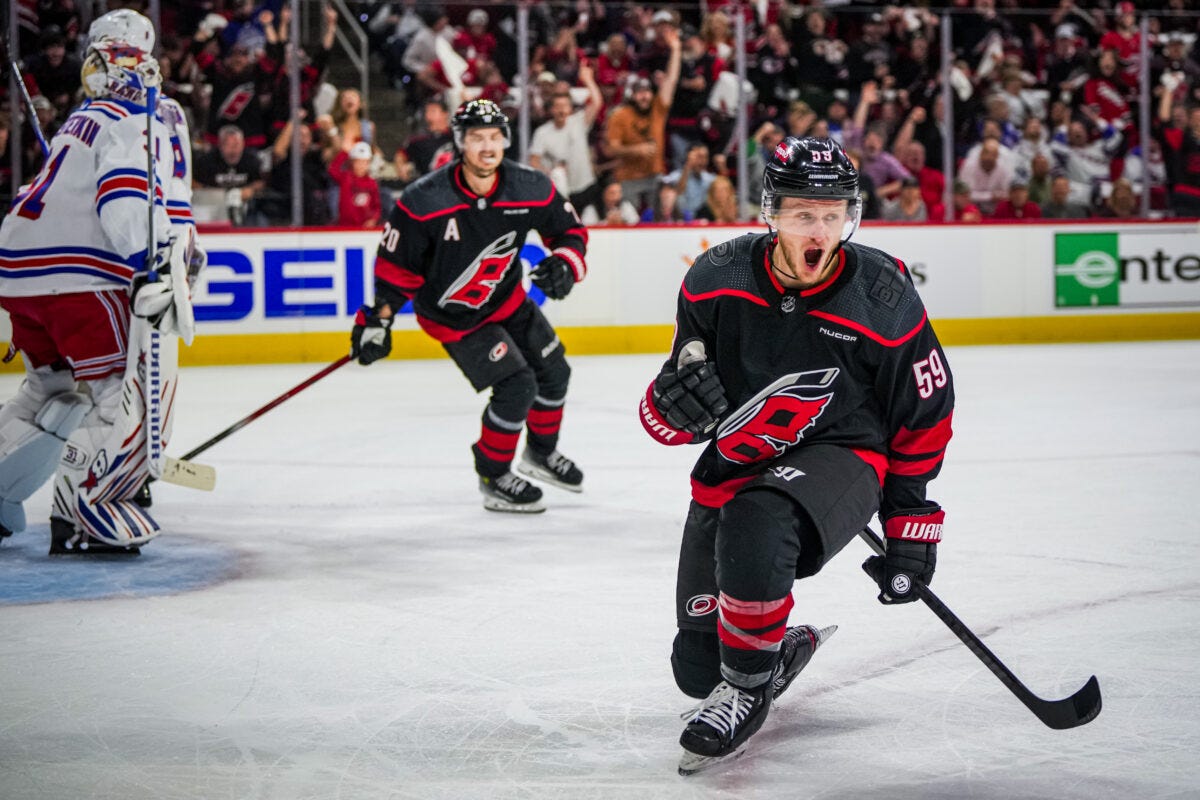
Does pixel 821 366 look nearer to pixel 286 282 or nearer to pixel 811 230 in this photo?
pixel 811 230

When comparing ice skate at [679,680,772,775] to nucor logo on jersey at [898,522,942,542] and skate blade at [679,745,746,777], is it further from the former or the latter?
nucor logo on jersey at [898,522,942,542]

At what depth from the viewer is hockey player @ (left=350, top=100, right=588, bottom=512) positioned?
4.66 meters

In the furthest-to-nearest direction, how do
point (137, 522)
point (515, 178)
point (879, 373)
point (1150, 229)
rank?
1. point (1150, 229)
2. point (515, 178)
3. point (137, 522)
4. point (879, 373)

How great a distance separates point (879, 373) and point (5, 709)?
5.46 feet

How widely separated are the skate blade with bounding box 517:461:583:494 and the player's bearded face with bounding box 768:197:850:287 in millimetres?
2731

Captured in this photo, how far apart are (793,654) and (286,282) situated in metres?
7.07

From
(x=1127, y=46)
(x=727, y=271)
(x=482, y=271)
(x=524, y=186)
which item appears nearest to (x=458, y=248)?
(x=482, y=271)

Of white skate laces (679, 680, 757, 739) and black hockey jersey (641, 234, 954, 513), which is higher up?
black hockey jersey (641, 234, 954, 513)

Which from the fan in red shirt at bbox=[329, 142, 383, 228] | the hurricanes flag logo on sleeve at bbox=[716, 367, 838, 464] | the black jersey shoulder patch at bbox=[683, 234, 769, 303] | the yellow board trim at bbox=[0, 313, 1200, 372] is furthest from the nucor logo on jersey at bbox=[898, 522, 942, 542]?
the fan in red shirt at bbox=[329, 142, 383, 228]

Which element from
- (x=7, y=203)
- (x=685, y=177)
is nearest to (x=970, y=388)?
(x=685, y=177)

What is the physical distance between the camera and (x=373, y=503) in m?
4.91

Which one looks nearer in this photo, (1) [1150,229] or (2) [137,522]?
(2) [137,522]

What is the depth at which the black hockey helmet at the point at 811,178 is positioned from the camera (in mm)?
2371

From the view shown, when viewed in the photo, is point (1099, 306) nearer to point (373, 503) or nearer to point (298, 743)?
point (373, 503)
